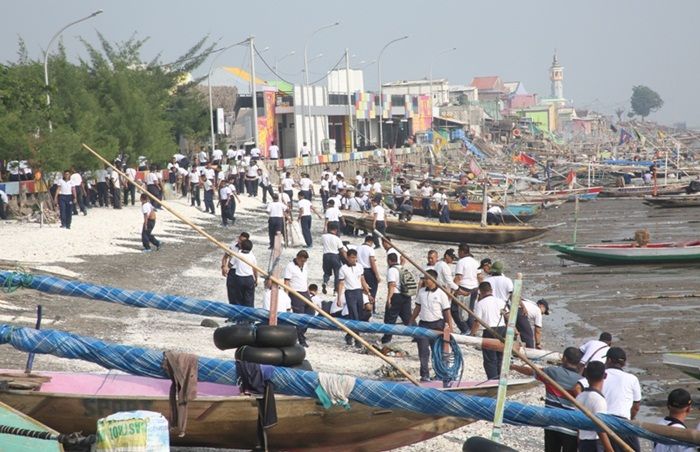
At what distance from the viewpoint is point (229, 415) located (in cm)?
1163

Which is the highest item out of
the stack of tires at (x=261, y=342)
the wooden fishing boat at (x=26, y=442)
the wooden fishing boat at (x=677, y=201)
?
the stack of tires at (x=261, y=342)

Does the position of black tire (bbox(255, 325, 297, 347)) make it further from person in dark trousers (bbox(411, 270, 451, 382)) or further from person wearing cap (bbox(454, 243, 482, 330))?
person wearing cap (bbox(454, 243, 482, 330))

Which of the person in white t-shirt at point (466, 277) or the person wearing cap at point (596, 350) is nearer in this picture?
the person wearing cap at point (596, 350)

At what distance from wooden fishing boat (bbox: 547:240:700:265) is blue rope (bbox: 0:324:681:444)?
21.5 meters

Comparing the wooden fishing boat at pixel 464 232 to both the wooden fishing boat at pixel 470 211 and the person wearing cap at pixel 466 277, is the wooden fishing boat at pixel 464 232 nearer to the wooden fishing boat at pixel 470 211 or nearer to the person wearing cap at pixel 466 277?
the wooden fishing boat at pixel 470 211

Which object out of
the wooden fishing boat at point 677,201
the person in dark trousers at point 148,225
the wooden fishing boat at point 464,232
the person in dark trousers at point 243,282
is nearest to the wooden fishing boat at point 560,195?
the wooden fishing boat at point 677,201

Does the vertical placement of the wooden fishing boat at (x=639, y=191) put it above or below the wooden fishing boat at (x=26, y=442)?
below

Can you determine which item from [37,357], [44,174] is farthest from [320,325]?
[44,174]

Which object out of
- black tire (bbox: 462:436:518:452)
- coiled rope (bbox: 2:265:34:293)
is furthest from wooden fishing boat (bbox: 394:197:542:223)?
black tire (bbox: 462:436:518:452)

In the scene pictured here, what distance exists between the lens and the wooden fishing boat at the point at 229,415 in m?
11.6

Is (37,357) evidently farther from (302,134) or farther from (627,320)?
(302,134)

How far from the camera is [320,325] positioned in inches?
509

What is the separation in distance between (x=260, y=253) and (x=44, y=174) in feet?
21.8

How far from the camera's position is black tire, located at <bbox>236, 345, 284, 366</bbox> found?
34.7ft
